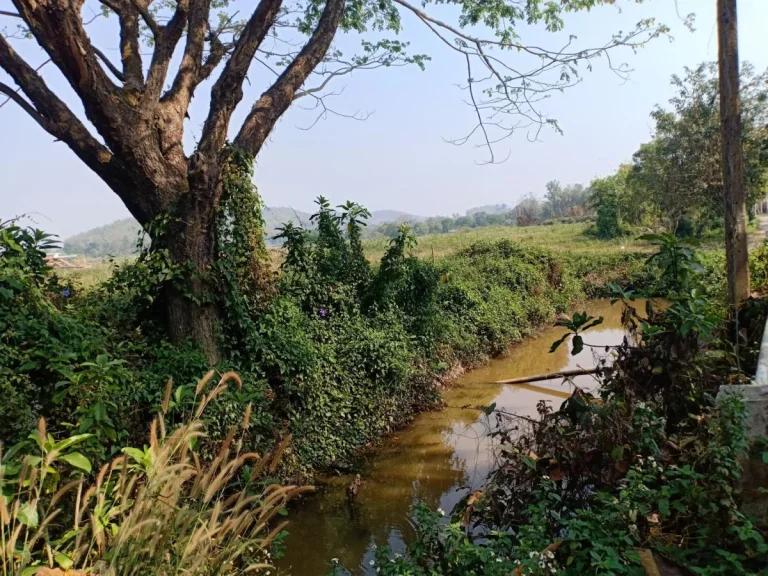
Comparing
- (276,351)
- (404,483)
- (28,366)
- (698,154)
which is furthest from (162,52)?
(698,154)

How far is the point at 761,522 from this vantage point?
100 inches

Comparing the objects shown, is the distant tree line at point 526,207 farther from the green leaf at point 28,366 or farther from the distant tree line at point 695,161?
the green leaf at point 28,366

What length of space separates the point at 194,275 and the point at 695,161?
22.0 meters

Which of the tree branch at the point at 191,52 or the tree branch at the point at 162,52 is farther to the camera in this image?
the tree branch at the point at 191,52

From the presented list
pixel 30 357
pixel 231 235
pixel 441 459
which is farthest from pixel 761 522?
pixel 231 235

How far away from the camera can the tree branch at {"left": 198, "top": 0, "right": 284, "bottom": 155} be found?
5.37 m

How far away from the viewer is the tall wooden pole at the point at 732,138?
4.75m

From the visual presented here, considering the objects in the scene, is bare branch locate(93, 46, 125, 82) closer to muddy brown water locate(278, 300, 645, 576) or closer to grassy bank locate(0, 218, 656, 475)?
grassy bank locate(0, 218, 656, 475)

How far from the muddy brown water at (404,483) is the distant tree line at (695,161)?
50.3ft

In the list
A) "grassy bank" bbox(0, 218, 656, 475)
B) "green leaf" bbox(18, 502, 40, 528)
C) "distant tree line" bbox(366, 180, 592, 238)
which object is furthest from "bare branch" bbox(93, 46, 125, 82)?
"distant tree line" bbox(366, 180, 592, 238)

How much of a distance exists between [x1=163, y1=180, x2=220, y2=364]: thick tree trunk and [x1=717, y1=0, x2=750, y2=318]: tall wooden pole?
4990 millimetres

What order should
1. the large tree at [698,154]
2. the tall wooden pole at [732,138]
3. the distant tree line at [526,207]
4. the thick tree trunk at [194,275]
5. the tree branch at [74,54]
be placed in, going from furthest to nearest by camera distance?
the distant tree line at [526,207]
the large tree at [698,154]
the thick tree trunk at [194,275]
the tall wooden pole at [732,138]
the tree branch at [74,54]

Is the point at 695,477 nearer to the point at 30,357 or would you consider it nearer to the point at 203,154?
the point at 30,357

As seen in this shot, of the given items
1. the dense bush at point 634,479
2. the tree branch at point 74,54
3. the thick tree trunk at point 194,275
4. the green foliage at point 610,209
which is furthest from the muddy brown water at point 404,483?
the green foliage at point 610,209
